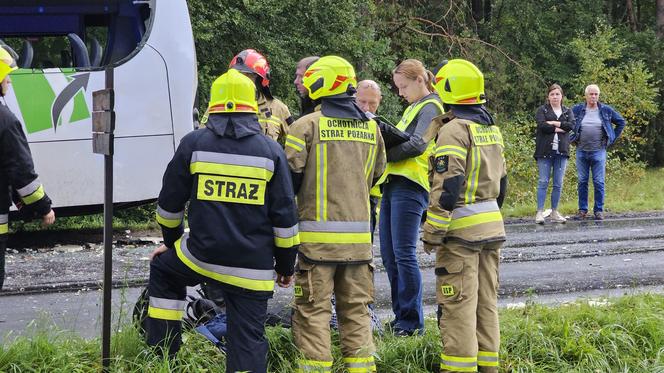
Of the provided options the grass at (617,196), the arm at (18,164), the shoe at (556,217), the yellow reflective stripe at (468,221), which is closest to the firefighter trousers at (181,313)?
the arm at (18,164)

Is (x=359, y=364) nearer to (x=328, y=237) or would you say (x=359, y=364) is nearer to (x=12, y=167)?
(x=328, y=237)

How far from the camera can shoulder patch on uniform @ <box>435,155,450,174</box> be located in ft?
18.6

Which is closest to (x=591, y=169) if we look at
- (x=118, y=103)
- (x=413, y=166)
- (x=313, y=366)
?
(x=118, y=103)

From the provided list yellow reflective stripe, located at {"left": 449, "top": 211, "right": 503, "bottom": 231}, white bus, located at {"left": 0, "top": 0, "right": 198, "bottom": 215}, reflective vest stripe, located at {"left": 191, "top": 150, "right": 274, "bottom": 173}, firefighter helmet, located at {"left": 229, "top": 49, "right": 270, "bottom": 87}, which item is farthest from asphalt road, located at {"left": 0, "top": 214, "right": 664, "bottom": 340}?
yellow reflective stripe, located at {"left": 449, "top": 211, "right": 503, "bottom": 231}

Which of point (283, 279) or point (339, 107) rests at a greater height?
point (339, 107)

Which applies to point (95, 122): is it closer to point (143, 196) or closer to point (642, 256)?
point (143, 196)

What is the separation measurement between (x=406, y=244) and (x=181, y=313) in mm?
1961

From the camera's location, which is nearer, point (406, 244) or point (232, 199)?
point (232, 199)

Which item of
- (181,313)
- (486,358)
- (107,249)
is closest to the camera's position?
(107,249)

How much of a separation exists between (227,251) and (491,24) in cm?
2486

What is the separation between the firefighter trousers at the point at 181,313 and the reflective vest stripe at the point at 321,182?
25.3 inches

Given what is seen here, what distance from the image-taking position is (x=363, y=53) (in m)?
19.1

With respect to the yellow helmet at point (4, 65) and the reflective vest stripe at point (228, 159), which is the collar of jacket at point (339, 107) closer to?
the reflective vest stripe at point (228, 159)

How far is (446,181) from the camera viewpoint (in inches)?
223
